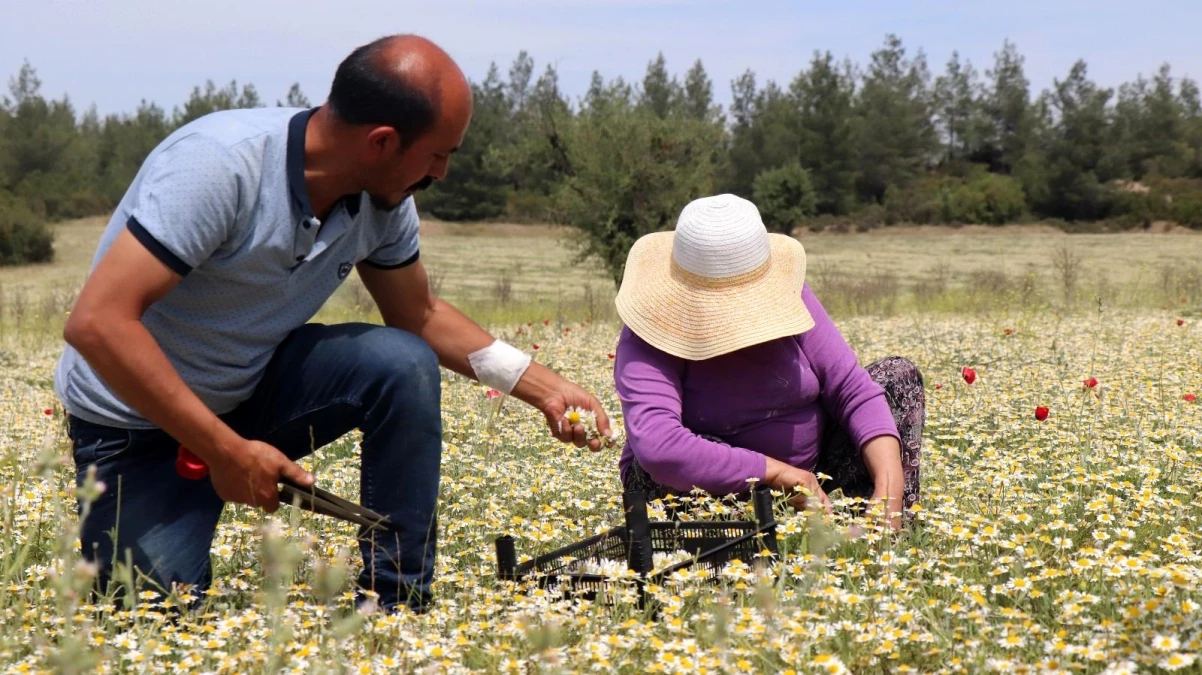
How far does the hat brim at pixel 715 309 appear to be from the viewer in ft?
12.4

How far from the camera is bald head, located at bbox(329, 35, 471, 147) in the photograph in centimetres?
299

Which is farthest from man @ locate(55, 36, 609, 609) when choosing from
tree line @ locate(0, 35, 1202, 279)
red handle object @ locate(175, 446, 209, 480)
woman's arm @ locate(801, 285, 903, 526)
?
tree line @ locate(0, 35, 1202, 279)

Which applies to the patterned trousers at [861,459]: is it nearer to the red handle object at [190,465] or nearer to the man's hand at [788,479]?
the man's hand at [788,479]

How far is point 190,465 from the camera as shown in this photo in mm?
3172

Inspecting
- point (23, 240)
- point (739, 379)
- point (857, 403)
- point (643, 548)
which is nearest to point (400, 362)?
point (643, 548)

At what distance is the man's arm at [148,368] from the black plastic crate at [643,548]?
2.17 feet

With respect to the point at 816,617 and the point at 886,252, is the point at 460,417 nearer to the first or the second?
the point at 816,617

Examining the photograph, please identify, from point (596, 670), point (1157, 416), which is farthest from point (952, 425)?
point (596, 670)

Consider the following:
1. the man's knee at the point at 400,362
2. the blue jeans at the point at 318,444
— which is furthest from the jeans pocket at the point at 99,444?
the man's knee at the point at 400,362

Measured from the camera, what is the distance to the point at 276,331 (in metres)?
3.46

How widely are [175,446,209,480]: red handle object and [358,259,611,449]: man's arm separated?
2.66ft

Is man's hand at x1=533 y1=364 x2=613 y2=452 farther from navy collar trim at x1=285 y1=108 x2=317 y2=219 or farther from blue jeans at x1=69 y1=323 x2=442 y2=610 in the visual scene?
navy collar trim at x1=285 y1=108 x2=317 y2=219

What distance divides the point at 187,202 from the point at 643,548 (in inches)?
54.0

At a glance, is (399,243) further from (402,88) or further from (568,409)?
(402,88)
